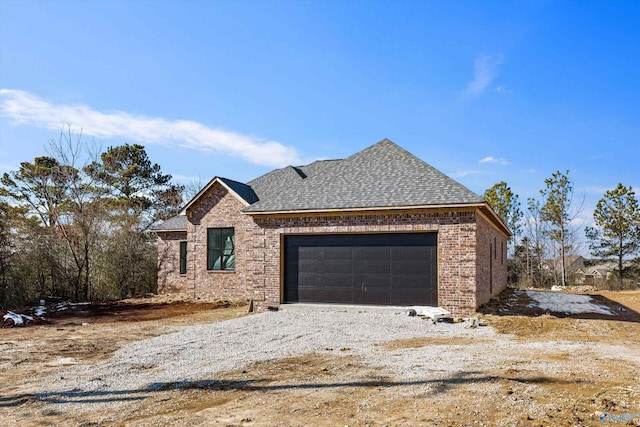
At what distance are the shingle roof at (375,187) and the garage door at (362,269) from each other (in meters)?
1.07

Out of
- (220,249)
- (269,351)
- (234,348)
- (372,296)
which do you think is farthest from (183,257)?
(269,351)

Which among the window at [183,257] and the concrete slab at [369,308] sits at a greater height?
the window at [183,257]

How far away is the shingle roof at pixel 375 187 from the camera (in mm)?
14039

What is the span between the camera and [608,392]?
19.9 feet

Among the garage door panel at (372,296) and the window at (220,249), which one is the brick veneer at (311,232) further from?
the garage door panel at (372,296)

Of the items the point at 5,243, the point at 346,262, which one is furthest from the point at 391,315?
the point at 5,243

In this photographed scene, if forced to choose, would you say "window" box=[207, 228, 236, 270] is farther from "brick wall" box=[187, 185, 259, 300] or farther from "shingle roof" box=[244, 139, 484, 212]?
"shingle roof" box=[244, 139, 484, 212]

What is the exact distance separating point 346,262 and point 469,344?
577cm

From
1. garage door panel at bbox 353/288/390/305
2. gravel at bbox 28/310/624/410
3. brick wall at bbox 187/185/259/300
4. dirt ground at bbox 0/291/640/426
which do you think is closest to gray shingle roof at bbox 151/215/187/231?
brick wall at bbox 187/185/259/300

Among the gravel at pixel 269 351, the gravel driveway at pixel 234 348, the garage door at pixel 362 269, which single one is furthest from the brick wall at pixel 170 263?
the gravel at pixel 269 351

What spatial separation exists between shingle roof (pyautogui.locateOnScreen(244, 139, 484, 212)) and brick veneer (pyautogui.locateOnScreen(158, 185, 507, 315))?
37cm

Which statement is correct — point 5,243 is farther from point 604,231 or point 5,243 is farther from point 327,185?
point 604,231

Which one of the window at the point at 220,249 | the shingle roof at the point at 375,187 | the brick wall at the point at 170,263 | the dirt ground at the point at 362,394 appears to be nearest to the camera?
the dirt ground at the point at 362,394

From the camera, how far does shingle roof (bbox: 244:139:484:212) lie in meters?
14.0
